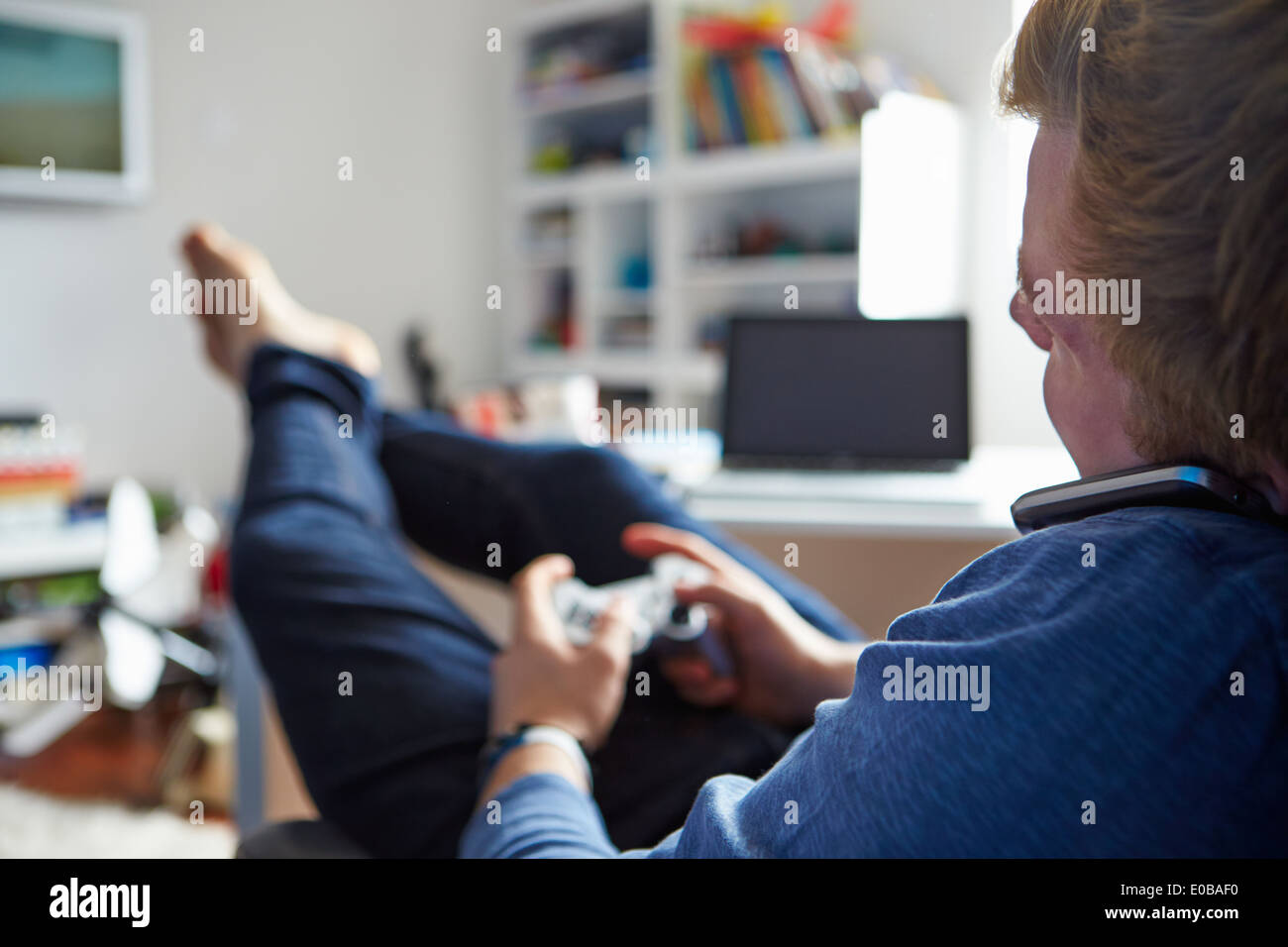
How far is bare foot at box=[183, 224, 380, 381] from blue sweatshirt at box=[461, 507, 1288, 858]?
0.71 metres

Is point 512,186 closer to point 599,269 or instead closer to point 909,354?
point 599,269

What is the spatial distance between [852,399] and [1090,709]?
636 mm

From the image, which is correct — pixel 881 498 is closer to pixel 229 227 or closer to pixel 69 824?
pixel 69 824

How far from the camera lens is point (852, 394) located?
0.84m

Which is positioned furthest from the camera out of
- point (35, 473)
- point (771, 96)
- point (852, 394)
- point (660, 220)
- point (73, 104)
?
point (660, 220)

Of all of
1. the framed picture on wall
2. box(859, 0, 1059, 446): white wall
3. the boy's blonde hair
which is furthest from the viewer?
the framed picture on wall

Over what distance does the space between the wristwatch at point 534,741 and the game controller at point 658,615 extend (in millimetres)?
78

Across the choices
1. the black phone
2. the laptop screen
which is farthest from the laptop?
the black phone

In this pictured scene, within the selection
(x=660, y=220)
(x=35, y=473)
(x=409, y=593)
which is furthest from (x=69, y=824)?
(x=660, y=220)

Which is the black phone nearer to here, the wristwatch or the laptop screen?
the wristwatch

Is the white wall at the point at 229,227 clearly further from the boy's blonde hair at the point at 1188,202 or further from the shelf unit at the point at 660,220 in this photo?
the boy's blonde hair at the point at 1188,202

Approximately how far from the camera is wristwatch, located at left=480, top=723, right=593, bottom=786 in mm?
493
